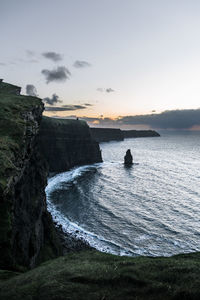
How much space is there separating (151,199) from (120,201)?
957 centimetres

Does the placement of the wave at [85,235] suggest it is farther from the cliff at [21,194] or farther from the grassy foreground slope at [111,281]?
the grassy foreground slope at [111,281]

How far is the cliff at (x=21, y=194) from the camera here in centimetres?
1738

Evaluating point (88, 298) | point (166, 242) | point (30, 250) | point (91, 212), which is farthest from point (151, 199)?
point (88, 298)

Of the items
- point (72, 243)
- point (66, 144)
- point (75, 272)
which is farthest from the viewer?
point (66, 144)

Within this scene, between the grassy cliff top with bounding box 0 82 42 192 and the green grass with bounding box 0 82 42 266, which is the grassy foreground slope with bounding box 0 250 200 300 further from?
the grassy cliff top with bounding box 0 82 42 192

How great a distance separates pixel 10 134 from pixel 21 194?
8191mm

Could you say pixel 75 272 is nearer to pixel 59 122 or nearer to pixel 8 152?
pixel 8 152

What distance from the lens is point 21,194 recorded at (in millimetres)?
28594

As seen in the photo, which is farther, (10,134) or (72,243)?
(72,243)

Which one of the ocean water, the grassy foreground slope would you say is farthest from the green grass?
the ocean water

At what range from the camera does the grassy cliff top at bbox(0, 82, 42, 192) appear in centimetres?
1933

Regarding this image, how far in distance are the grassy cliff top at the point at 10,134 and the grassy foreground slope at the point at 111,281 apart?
7.12 m

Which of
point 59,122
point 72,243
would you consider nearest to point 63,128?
point 59,122

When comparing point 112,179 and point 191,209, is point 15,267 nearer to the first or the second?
point 191,209
